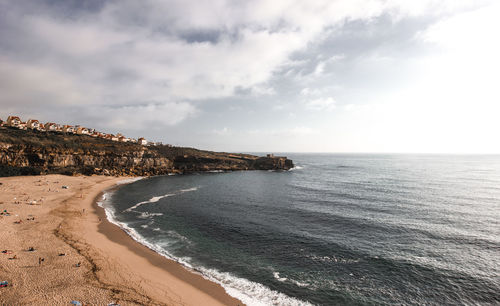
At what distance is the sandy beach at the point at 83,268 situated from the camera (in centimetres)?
1706

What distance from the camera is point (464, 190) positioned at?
5981cm

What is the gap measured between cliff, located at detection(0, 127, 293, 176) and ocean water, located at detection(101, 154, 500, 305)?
42.1 metres

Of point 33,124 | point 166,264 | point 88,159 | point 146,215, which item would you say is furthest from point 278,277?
point 33,124

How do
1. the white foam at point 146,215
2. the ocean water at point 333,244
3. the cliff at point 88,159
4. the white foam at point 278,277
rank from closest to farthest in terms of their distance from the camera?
1. the ocean water at point 333,244
2. the white foam at point 278,277
3. the white foam at point 146,215
4. the cliff at point 88,159

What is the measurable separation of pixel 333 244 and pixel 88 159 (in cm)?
9577

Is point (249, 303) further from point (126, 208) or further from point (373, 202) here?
point (373, 202)

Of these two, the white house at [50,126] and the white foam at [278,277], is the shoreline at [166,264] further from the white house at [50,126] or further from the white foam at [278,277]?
the white house at [50,126]

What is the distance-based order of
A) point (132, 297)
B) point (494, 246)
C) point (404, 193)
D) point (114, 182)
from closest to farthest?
1. point (132, 297)
2. point (494, 246)
3. point (404, 193)
4. point (114, 182)

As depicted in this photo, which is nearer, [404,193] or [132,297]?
[132,297]

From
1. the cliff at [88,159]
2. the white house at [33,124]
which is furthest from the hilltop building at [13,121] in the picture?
the cliff at [88,159]

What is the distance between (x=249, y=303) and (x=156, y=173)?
90.6 metres

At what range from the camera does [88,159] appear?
84562 millimetres

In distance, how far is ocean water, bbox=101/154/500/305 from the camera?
19016 mm

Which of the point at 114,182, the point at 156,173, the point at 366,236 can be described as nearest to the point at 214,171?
the point at 156,173
